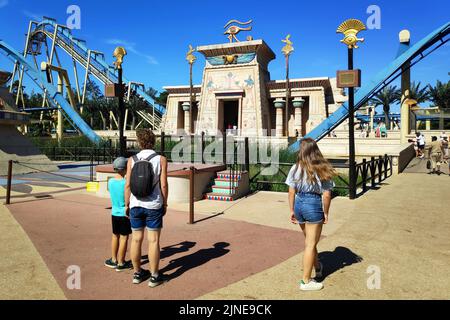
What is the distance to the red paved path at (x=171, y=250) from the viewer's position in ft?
12.4

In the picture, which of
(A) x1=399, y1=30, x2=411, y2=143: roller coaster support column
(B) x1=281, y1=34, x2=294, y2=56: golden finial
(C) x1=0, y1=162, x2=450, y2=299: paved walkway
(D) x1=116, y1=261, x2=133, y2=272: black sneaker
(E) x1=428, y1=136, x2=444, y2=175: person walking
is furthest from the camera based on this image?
(B) x1=281, y1=34, x2=294, y2=56: golden finial

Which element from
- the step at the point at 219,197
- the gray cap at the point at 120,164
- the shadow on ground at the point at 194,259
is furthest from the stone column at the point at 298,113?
the gray cap at the point at 120,164

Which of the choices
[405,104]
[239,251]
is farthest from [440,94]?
[239,251]

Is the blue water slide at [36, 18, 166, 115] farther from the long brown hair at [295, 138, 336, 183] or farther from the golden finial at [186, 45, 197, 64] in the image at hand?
the long brown hair at [295, 138, 336, 183]

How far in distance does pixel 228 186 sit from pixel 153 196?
247 inches

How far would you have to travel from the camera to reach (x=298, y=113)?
33.1m

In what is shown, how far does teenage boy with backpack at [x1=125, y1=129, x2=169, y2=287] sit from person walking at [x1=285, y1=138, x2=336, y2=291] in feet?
4.92

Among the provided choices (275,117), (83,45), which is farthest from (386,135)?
(83,45)

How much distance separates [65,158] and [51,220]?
1860 cm

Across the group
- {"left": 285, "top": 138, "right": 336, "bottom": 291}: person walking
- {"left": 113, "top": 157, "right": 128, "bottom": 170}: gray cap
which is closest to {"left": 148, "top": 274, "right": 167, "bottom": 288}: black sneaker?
{"left": 113, "top": 157, "right": 128, "bottom": 170}: gray cap

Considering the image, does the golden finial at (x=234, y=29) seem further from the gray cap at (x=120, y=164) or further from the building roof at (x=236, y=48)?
the gray cap at (x=120, y=164)

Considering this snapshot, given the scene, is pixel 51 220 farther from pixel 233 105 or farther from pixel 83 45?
pixel 83 45

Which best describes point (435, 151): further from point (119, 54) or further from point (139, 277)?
point (139, 277)

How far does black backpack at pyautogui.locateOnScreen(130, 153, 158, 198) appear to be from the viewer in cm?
362
